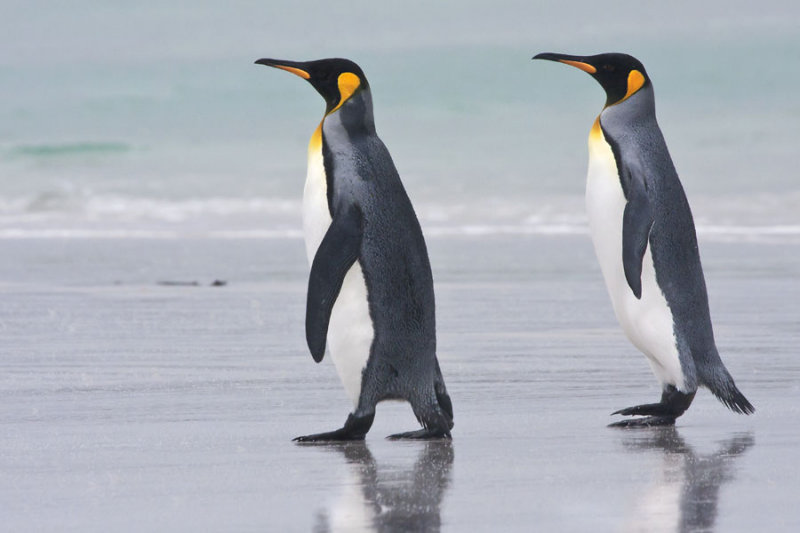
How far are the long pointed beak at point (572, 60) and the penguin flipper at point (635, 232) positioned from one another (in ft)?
2.04

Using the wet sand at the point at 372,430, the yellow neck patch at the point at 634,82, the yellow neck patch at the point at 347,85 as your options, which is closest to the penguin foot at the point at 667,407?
the wet sand at the point at 372,430

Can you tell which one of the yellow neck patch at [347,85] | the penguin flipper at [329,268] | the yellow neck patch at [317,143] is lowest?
the penguin flipper at [329,268]

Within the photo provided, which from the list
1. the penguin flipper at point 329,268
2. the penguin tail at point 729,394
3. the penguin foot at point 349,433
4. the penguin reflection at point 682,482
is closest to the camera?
the penguin reflection at point 682,482

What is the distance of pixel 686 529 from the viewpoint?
11.1 feet

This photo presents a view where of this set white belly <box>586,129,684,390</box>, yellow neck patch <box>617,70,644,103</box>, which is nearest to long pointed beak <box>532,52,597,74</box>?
yellow neck patch <box>617,70,644,103</box>

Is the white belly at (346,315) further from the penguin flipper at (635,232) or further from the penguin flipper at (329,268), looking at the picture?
the penguin flipper at (635,232)

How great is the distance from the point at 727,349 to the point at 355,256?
3.59 m

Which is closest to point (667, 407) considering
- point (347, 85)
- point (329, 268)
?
point (329, 268)

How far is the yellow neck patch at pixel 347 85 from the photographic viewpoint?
5.25m

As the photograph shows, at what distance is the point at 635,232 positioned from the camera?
552cm

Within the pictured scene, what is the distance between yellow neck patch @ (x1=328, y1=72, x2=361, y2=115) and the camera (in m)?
5.25

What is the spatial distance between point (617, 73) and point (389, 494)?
2.63m

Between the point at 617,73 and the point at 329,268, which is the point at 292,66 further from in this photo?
the point at 617,73

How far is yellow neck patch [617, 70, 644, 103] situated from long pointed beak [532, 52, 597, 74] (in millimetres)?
170
